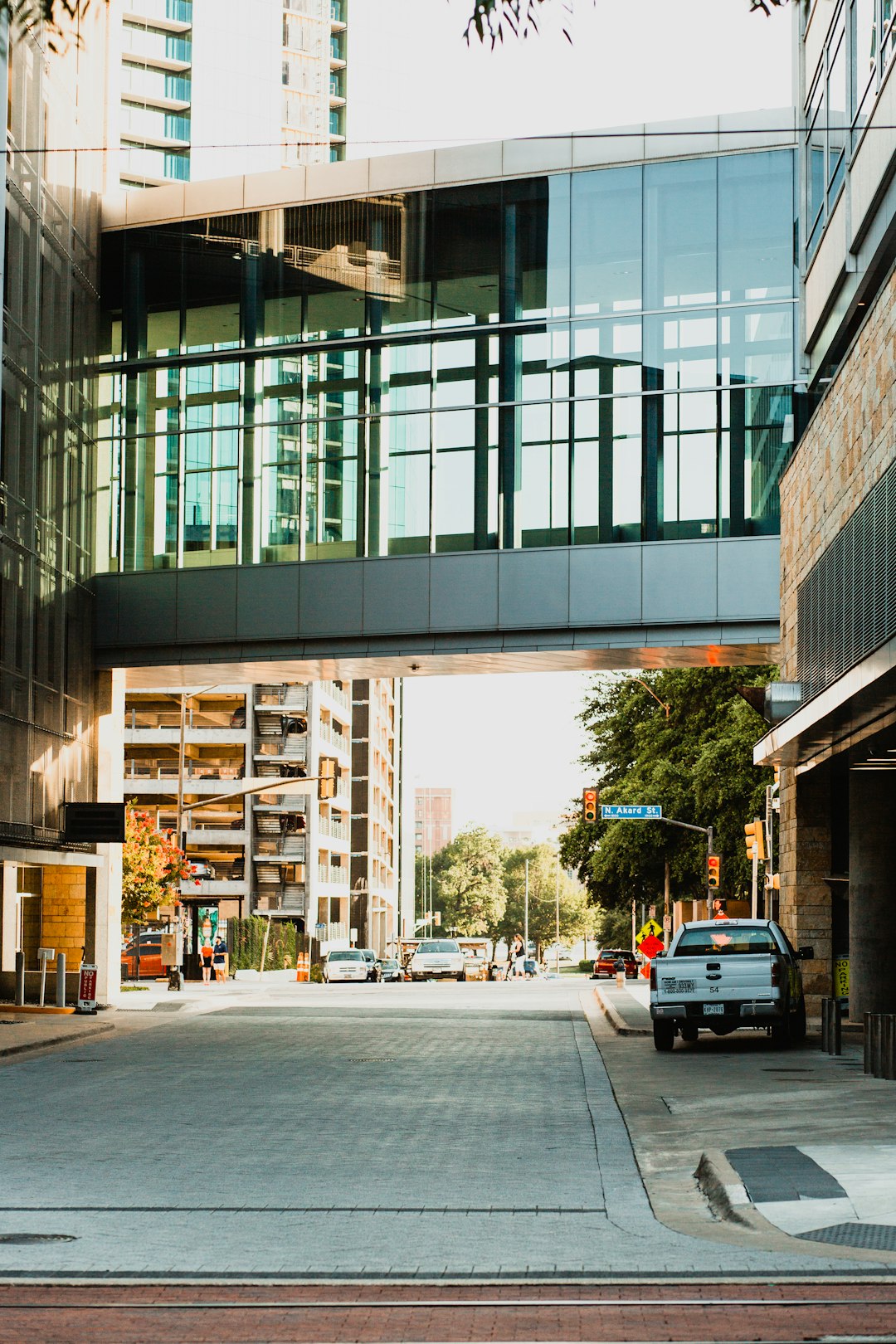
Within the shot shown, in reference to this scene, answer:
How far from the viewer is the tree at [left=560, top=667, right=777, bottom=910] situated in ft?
171

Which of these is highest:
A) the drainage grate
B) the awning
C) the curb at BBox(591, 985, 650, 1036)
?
the awning

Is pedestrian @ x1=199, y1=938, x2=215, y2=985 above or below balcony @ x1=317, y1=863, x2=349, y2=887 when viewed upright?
below

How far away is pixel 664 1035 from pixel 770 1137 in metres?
10.1

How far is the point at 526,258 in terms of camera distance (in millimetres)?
33594

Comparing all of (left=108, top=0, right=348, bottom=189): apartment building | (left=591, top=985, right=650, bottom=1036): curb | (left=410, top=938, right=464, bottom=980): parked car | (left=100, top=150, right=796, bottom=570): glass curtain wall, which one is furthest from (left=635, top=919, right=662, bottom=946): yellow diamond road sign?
(left=108, top=0, right=348, bottom=189): apartment building

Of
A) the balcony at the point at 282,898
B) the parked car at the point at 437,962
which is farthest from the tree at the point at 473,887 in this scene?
the parked car at the point at 437,962

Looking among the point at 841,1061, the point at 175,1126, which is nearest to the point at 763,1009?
the point at 841,1061

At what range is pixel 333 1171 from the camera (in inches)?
490

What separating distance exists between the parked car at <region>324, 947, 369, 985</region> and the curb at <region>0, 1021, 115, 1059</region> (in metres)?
29.6

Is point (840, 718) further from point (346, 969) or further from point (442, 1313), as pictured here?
point (346, 969)

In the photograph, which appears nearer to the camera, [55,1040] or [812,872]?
[55,1040]

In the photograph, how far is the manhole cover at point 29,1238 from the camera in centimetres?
950

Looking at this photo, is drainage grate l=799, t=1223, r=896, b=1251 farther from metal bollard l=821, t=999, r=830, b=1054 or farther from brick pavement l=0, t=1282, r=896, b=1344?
metal bollard l=821, t=999, r=830, b=1054

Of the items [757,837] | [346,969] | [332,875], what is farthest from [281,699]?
[757,837]
